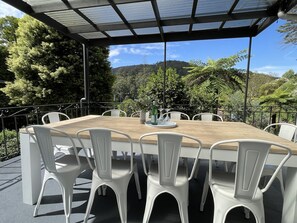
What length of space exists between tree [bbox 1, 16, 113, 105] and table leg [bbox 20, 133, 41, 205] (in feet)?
22.1

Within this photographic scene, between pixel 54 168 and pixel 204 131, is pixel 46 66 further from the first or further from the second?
pixel 204 131

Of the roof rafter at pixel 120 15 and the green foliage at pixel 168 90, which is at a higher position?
the roof rafter at pixel 120 15

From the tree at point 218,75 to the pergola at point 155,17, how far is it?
3694 mm

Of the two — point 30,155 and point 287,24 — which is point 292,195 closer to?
point 30,155

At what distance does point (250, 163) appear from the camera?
4.18 feet

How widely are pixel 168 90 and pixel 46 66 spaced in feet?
18.8

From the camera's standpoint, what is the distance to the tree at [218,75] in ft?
24.3

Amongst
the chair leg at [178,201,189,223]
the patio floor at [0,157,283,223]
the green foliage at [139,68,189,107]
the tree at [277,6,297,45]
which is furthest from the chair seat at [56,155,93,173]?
the tree at [277,6,297,45]

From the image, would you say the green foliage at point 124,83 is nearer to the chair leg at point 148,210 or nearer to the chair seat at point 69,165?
the chair seat at point 69,165

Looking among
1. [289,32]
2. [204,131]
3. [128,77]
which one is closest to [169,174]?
[204,131]

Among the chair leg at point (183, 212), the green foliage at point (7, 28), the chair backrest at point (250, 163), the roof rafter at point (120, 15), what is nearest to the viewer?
the chair backrest at point (250, 163)

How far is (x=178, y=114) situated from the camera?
3.18 m

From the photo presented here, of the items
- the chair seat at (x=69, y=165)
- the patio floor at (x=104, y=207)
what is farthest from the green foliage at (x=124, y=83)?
the chair seat at (x=69, y=165)

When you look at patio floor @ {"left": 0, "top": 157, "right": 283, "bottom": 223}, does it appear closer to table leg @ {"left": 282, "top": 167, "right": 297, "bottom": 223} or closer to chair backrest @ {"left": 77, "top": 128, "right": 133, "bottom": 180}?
table leg @ {"left": 282, "top": 167, "right": 297, "bottom": 223}
